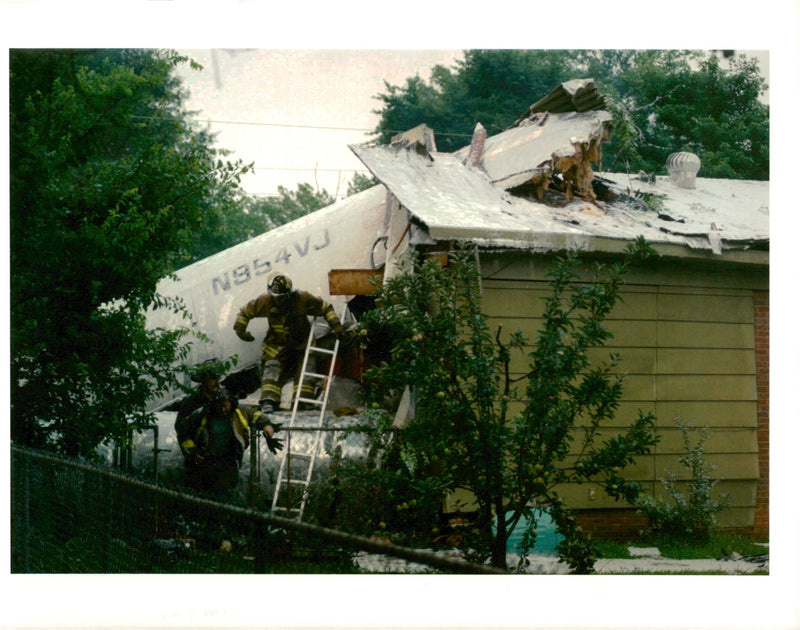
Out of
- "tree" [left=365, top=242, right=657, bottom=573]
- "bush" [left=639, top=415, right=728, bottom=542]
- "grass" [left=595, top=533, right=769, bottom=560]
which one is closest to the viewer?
"tree" [left=365, top=242, right=657, bottom=573]

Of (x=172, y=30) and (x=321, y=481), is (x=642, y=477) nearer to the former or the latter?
(x=321, y=481)

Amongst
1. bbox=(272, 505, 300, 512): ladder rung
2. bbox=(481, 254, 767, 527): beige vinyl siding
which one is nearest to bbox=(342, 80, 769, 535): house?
bbox=(481, 254, 767, 527): beige vinyl siding

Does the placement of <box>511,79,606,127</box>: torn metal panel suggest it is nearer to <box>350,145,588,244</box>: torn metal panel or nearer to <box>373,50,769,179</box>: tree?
<box>373,50,769,179</box>: tree

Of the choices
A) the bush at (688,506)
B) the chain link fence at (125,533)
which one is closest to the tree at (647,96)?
the bush at (688,506)

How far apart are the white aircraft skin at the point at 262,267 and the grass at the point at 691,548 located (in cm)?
325

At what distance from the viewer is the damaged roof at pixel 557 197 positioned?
6.66 m

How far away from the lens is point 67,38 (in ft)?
18.6

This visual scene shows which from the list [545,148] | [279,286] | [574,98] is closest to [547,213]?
[545,148]

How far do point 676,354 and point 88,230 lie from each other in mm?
4779

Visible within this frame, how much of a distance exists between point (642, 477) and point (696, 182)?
3.90 metres

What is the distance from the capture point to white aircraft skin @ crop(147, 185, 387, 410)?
26.2ft

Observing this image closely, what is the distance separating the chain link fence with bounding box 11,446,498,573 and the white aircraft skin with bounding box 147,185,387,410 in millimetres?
2680

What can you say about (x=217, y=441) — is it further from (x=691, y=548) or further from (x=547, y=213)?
(x=691, y=548)

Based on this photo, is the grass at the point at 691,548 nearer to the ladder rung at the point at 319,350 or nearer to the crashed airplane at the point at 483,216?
the crashed airplane at the point at 483,216
